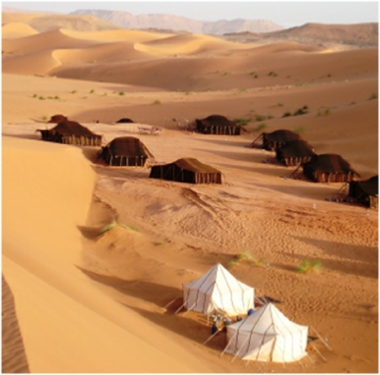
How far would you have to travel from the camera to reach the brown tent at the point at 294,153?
28.2 meters

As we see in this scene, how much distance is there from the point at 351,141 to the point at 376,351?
2050cm

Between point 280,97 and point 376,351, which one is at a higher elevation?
point 280,97

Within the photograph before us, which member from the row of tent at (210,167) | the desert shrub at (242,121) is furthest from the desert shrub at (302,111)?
the row of tent at (210,167)

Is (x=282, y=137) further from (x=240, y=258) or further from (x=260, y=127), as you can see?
(x=240, y=258)

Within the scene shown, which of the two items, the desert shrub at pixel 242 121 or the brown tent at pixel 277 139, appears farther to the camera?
the desert shrub at pixel 242 121

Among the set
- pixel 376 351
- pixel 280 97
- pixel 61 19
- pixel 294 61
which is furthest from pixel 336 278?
pixel 61 19

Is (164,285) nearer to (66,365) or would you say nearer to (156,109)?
(66,365)

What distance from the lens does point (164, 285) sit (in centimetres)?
1446

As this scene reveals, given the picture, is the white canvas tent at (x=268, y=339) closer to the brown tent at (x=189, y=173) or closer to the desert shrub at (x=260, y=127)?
the brown tent at (x=189, y=173)

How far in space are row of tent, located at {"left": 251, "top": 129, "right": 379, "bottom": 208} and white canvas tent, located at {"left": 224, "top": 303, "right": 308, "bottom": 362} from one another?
10356 mm

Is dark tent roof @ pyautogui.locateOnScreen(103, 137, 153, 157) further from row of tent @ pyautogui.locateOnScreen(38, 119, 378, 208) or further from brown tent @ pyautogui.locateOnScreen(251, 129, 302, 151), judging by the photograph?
brown tent @ pyautogui.locateOnScreen(251, 129, 302, 151)

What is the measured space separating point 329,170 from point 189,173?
5.46 metres

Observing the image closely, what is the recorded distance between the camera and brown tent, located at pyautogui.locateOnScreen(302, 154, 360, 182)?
82.0 feet

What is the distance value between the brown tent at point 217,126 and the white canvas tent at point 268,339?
25.5 meters
